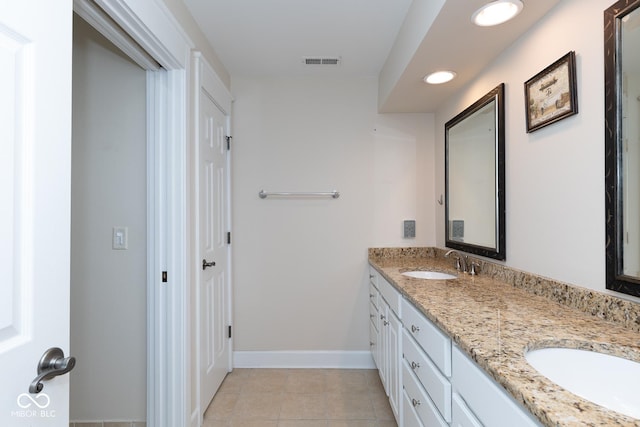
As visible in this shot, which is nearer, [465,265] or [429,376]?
[429,376]

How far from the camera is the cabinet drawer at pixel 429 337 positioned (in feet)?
3.75

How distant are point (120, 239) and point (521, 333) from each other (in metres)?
1.87

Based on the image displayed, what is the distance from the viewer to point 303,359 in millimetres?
2795

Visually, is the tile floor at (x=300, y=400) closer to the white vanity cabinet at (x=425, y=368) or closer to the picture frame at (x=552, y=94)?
the white vanity cabinet at (x=425, y=368)

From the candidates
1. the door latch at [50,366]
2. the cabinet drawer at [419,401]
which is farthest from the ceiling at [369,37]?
the door latch at [50,366]

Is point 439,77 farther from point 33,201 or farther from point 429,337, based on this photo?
point 33,201

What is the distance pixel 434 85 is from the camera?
2219 mm

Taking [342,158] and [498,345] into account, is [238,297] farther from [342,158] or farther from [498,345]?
[498,345]

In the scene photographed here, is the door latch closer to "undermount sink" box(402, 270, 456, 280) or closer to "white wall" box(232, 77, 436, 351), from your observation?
"undermount sink" box(402, 270, 456, 280)

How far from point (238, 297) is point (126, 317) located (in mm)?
1057

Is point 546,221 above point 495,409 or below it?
above

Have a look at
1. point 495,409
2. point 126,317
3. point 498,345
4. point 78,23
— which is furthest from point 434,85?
point 126,317

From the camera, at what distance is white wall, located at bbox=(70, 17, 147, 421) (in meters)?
1.81

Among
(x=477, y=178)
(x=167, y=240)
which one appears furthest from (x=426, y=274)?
(x=167, y=240)
